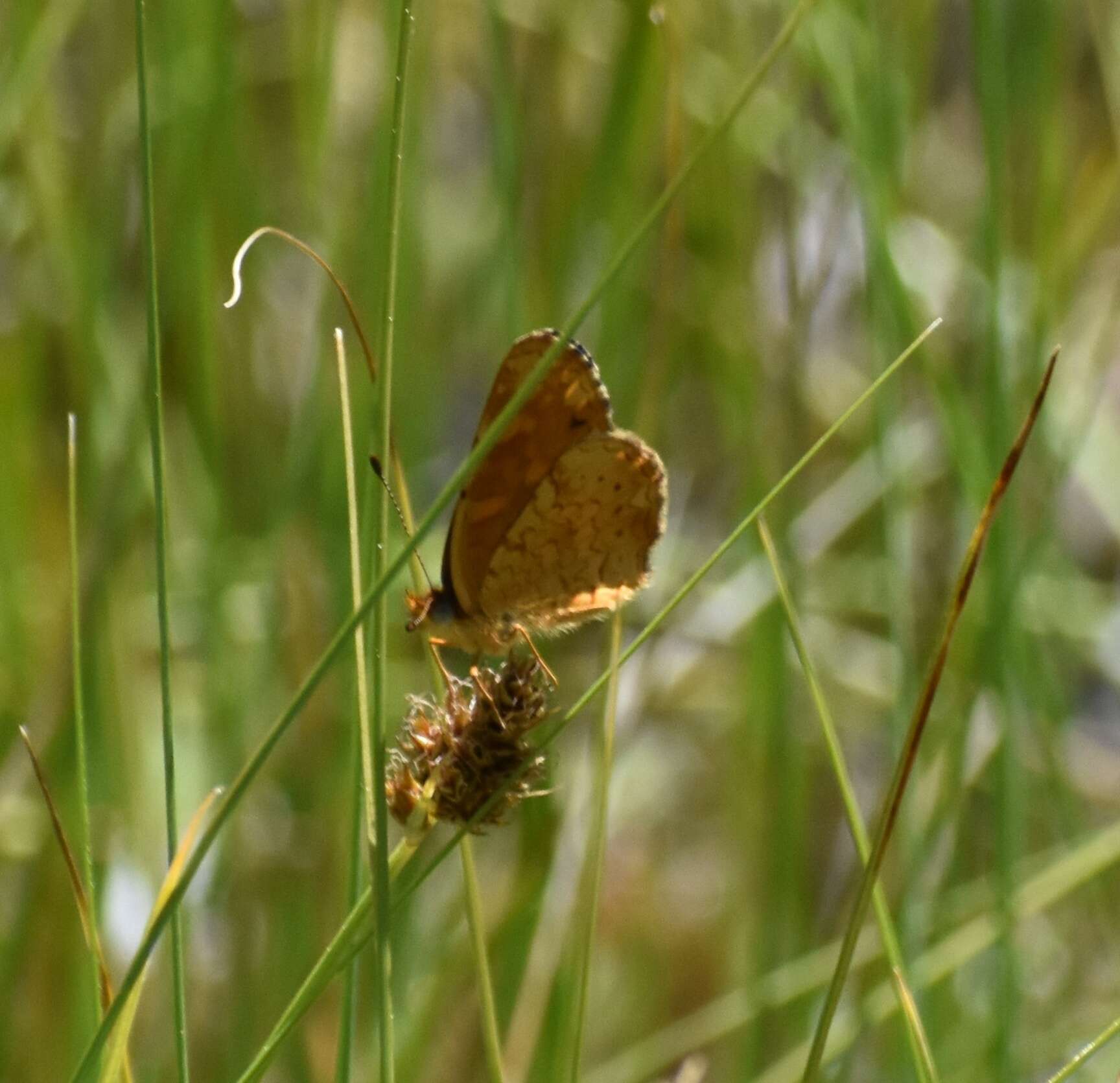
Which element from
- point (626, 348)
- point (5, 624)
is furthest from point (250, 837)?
point (626, 348)

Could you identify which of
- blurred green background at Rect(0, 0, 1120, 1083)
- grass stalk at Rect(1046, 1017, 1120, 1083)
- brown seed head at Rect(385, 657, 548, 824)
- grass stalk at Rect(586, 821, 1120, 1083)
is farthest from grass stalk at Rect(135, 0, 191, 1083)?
grass stalk at Rect(586, 821, 1120, 1083)

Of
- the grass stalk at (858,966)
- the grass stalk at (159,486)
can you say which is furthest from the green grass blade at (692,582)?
the grass stalk at (858,966)

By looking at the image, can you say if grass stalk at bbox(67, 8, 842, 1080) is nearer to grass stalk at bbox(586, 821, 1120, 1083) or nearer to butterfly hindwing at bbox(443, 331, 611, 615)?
butterfly hindwing at bbox(443, 331, 611, 615)

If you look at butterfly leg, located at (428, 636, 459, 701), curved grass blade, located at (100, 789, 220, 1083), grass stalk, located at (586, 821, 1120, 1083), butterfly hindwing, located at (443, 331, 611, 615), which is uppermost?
butterfly hindwing, located at (443, 331, 611, 615)

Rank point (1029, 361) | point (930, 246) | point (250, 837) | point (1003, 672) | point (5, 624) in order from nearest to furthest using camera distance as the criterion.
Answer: point (1003, 672) < point (1029, 361) < point (5, 624) < point (250, 837) < point (930, 246)

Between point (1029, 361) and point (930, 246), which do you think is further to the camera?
point (930, 246)

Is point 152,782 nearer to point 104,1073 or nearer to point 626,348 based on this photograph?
point 626,348

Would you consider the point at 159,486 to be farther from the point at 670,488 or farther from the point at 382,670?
the point at 670,488
